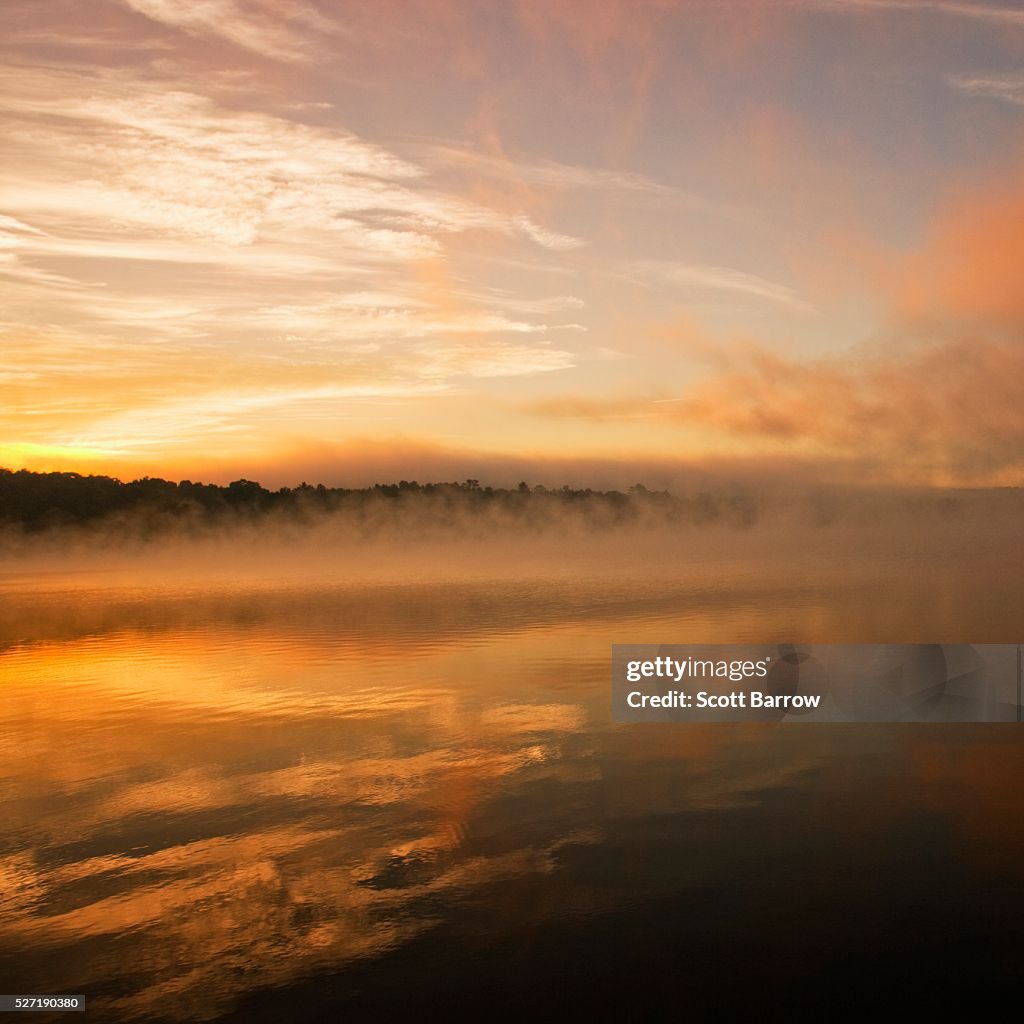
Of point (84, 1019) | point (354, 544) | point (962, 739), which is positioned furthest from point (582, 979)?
point (354, 544)

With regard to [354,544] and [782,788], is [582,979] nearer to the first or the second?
[782,788]

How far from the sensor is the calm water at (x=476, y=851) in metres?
10.2

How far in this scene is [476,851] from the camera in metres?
13.7

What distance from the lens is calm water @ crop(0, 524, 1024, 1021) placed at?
10180mm

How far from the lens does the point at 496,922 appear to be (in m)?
11.4

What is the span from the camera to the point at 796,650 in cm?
3075

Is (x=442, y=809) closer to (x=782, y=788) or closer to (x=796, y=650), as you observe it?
(x=782, y=788)

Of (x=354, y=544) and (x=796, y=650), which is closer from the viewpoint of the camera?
(x=796, y=650)

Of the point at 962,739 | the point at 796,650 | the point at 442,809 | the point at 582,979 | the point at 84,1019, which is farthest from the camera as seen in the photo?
the point at 796,650

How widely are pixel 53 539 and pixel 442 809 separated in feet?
608

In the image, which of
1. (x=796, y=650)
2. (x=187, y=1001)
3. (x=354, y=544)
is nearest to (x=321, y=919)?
(x=187, y=1001)

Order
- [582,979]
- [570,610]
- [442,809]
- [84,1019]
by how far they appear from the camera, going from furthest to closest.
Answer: [570,610] < [442,809] < [582,979] < [84,1019]

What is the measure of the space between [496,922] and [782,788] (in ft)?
22.1

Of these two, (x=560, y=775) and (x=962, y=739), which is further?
(x=962, y=739)
